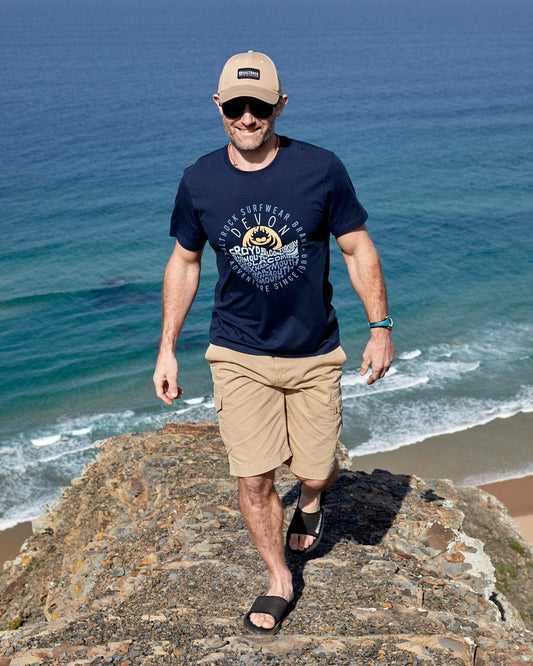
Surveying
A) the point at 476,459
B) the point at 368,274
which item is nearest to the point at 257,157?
the point at 368,274

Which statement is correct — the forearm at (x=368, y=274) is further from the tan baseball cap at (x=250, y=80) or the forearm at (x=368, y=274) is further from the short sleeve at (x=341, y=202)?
the tan baseball cap at (x=250, y=80)

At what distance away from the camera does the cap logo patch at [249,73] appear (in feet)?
14.9

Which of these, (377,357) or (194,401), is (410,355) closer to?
(194,401)

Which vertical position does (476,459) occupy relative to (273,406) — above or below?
below

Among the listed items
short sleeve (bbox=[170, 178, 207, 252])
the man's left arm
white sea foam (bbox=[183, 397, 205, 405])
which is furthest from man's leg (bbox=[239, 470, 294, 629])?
white sea foam (bbox=[183, 397, 205, 405])

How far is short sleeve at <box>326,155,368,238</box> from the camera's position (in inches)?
181

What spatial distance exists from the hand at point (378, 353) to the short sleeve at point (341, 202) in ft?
2.43

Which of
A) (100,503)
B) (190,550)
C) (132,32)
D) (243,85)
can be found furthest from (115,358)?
(132,32)

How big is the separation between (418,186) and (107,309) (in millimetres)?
23076

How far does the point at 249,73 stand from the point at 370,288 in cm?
161

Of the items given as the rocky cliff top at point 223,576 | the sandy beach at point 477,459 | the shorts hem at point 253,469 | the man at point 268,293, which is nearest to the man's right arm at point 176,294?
the man at point 268,293

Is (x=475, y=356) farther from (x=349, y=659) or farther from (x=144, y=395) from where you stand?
(x=349, y=659)

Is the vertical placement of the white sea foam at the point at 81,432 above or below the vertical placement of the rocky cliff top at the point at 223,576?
below

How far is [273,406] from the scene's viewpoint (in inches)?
203
